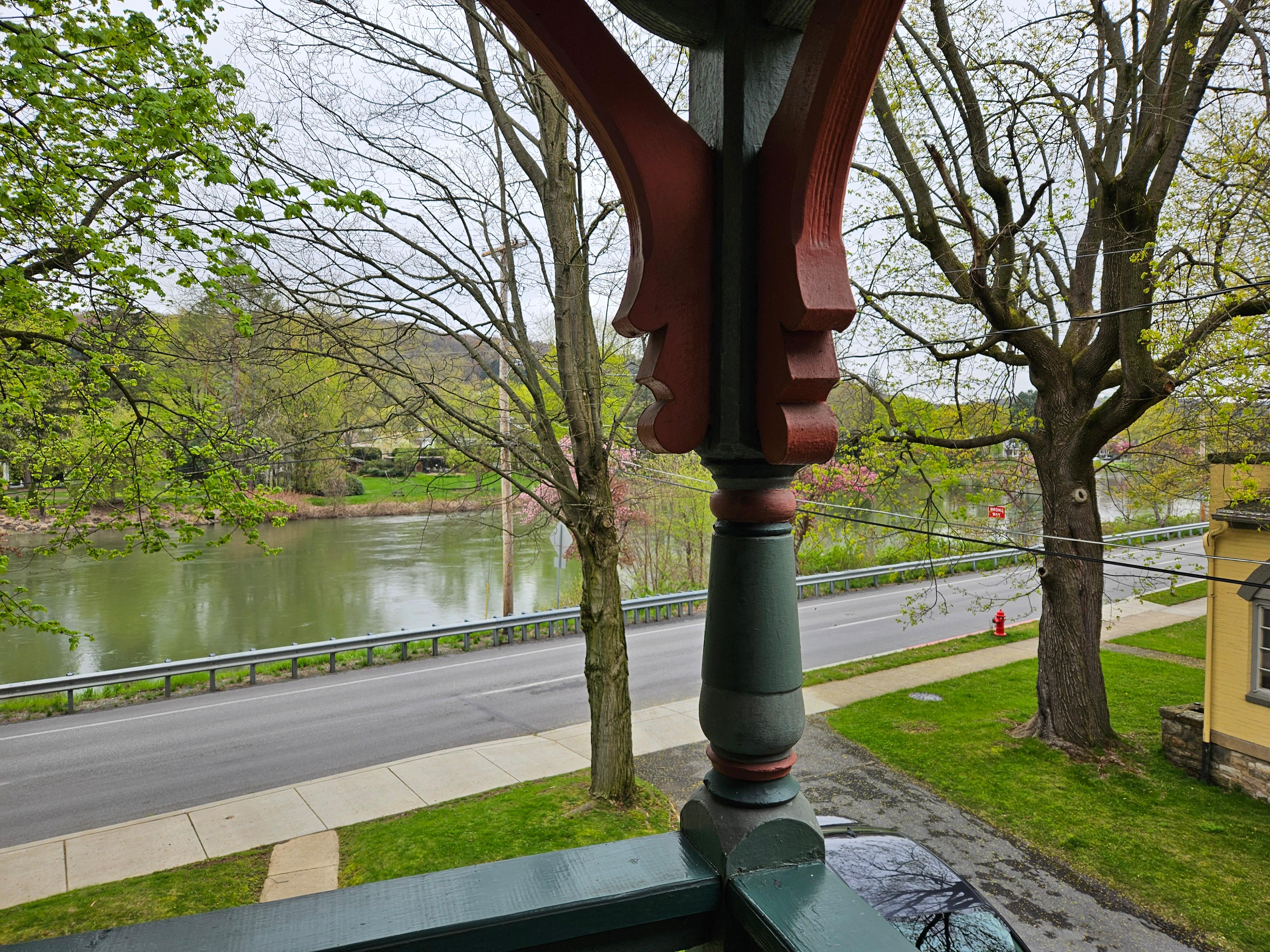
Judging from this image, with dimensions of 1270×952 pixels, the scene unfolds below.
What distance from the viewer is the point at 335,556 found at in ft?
66.2

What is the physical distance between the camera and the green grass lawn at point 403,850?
527 cm

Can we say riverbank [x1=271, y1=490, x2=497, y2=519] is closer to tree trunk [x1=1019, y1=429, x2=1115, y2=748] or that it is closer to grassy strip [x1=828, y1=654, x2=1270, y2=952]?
grassy strip [x1=828, y1=654, x2=1270, y2=952]

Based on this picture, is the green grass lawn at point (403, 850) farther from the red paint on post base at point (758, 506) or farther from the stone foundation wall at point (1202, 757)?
the stone foundation wall at point (1202, 757)

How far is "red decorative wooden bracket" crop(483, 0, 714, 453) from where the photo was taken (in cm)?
101

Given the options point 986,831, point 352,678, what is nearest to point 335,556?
point 352,678

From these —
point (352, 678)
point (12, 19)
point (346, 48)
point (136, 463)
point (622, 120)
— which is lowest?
point (352, 678)

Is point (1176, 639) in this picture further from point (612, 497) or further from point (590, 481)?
point (590, 481)

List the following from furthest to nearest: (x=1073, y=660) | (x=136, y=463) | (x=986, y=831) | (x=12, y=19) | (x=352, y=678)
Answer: (x=352, y=678) < (x=1073, y=660) < (x=986, y=831) < (x=136, y=463) < (x=12, y=19)

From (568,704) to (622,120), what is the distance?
10.2 meters

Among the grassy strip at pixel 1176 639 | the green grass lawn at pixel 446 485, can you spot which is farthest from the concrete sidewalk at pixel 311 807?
the grassy strip at pixel 1176 639

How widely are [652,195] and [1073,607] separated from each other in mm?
8872

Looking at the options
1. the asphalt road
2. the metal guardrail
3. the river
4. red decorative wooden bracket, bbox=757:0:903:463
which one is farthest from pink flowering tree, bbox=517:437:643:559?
red decorative wooden bracket, bbox=757:0:903:463

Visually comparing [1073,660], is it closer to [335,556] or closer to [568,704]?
[568,704]

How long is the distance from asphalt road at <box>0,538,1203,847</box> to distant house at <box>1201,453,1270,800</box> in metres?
0.55
